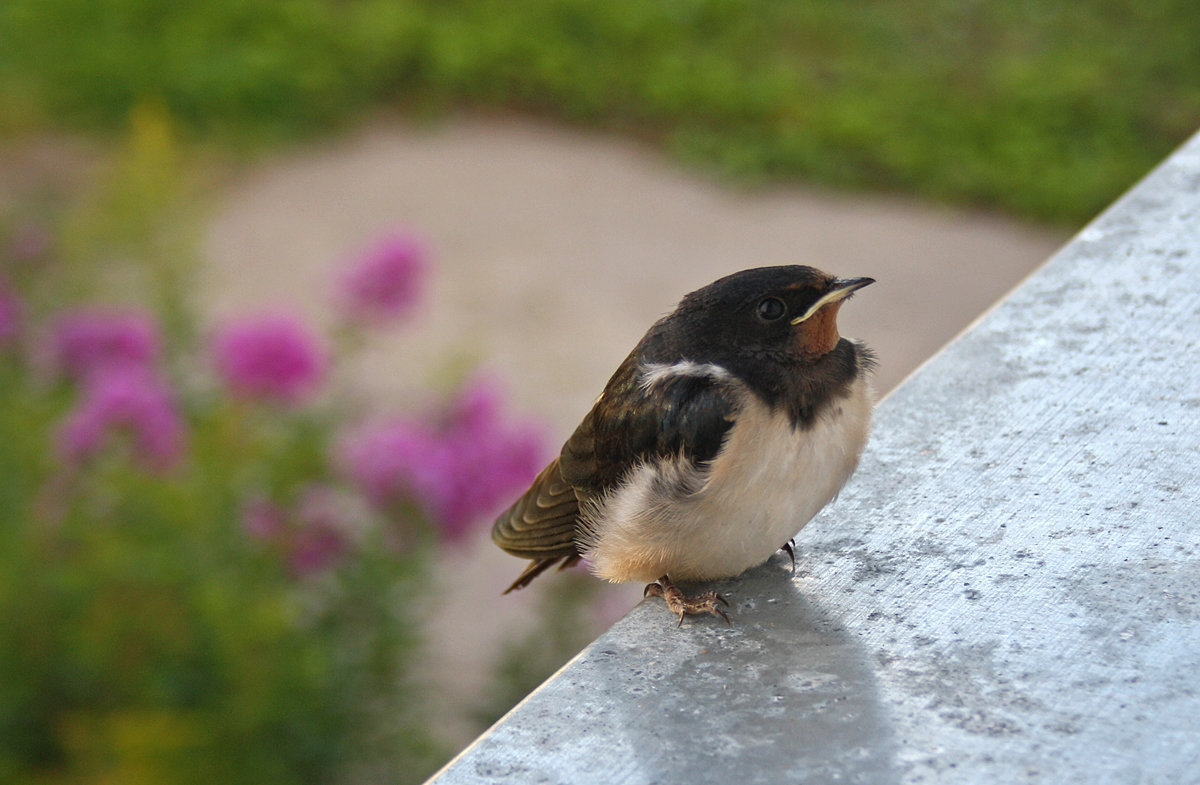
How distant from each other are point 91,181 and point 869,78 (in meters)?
3.66

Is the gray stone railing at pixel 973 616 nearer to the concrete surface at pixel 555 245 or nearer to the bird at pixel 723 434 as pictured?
the bird at pixel 723 434

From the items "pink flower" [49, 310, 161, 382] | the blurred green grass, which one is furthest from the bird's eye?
the blurred green grass

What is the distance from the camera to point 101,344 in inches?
110

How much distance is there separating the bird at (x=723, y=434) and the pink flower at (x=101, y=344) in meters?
1.32

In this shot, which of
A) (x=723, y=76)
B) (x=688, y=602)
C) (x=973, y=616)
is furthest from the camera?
(x=723, y=76)

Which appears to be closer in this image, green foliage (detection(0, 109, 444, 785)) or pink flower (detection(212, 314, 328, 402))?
green foliage (detection(0, 109, 444, 785))

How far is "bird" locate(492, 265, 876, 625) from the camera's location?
1.60 m

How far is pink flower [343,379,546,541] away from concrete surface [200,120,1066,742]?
6.34ft

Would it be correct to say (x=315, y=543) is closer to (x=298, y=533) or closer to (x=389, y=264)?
(x=298, y=533)

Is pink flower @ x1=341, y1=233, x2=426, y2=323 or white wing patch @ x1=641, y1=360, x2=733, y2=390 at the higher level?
pink flower @ x1=341, y1=233, x2=426, y2=323

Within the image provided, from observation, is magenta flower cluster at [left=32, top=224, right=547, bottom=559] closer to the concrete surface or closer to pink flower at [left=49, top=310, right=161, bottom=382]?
pink flower at [left=49, top=310, right=161, bottom=382]

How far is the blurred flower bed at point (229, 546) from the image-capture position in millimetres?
2521

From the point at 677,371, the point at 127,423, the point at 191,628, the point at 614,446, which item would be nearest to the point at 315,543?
the point at 191,628

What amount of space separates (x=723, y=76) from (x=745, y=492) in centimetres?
544
